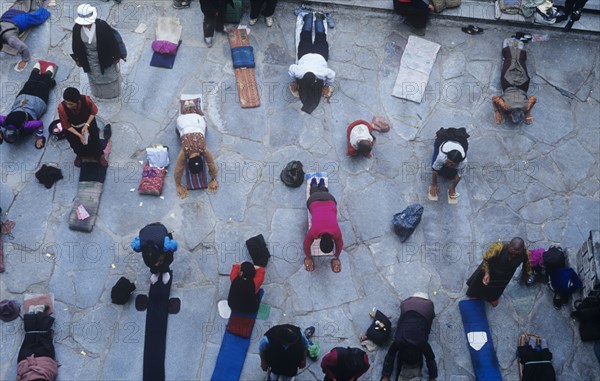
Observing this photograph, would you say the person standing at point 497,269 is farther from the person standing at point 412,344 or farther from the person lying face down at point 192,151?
the person lying face down at point 192,151

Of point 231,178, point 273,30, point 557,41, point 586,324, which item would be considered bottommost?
point 231,178

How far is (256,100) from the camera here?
12195 mm

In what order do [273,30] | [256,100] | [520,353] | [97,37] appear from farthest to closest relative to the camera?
[273,30]
[256,100]
[97,37]
[520,353]

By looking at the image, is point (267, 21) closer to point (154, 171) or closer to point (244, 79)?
point (244, 79)

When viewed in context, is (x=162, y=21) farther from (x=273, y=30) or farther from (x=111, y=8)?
(x=273, y=30)

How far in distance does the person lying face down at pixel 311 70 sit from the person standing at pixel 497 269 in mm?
4078

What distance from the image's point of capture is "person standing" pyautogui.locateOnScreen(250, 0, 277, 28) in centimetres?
1274

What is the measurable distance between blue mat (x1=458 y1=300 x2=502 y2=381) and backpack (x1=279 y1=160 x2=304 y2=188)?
126 inches

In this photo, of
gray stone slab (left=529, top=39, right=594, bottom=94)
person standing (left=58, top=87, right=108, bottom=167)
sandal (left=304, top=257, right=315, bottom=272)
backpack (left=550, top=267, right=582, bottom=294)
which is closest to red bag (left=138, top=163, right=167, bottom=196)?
person standing (left=58, top=87, right=108, bottom=167)

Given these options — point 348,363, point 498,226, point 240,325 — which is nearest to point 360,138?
point 498,226

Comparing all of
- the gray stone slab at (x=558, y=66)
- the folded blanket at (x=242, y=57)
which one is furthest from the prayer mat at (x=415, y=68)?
the folded blanket at (x=242, y=57)

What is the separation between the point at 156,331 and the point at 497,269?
5059 millimetres

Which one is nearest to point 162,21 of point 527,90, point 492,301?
point 527,90

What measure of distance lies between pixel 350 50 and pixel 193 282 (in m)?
5.32
